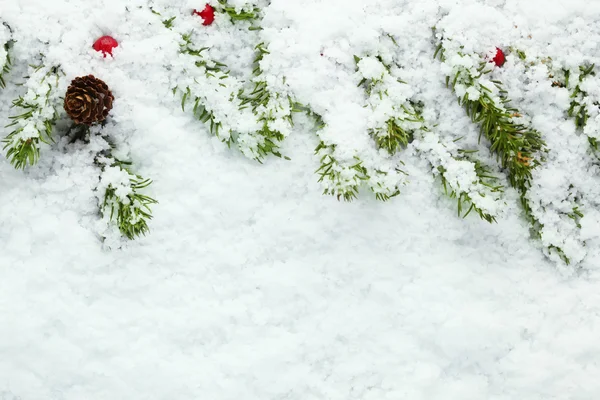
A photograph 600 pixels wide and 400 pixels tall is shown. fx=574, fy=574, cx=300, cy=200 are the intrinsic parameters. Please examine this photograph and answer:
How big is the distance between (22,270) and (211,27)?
0.78 meters

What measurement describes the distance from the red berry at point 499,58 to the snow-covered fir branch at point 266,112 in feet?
1.73

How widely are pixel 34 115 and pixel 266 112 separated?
56 cm

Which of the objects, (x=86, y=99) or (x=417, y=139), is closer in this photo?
(x=86, y=99)

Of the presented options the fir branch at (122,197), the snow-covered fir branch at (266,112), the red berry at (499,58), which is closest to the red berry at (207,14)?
the snow-covered fir branch at (266,112)

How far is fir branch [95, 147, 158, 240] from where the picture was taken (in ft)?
4.61

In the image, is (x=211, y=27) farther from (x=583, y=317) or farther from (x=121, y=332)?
(x=583, y=317)

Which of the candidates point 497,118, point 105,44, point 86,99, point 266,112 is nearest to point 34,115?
point 86,99

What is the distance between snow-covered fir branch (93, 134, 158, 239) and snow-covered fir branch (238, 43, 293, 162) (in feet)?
0.90

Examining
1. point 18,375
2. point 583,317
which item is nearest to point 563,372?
point 583,317

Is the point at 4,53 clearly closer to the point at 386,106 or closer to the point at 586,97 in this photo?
the point at 386,106

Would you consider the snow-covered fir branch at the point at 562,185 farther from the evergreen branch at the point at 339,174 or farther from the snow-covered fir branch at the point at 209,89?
the snow-covered fir branch at the point at 209,89

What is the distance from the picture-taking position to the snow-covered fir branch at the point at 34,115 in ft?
4.53

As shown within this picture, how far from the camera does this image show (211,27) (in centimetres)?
150

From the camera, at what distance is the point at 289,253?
149cm
